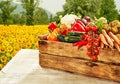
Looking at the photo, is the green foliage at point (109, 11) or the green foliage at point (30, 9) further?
the green foliage at point (30, 9)

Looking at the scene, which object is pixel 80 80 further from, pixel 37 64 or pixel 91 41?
pixel 37 64

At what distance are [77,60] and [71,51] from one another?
0.09 metres

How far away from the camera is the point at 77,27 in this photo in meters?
2.95

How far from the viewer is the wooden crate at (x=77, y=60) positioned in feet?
8.51

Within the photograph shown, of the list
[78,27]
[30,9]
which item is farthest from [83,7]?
[78,27]

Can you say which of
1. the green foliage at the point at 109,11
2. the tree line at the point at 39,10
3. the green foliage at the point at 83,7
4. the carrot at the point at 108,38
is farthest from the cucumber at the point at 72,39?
the green foliage at the point at 83,7

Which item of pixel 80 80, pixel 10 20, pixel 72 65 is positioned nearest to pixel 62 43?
pixel 72 65

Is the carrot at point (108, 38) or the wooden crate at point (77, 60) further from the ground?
the carrot at point (108, 38)

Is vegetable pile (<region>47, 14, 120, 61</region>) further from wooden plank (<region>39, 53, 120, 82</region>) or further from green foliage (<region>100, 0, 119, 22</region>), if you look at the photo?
green foliage (<region>100, 0, 119, 22</region>)

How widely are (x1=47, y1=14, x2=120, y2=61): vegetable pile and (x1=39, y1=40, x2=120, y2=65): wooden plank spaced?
0.03 meters

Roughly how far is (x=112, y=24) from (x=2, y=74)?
95 cm

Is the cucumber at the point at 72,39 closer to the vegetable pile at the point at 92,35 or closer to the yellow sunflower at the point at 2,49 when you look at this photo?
the vegetable pile at the point at 92,35

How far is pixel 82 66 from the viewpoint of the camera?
9.11ft

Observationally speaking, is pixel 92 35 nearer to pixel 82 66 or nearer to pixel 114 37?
pixel 114 37
